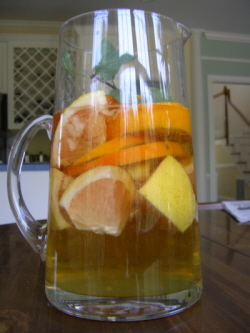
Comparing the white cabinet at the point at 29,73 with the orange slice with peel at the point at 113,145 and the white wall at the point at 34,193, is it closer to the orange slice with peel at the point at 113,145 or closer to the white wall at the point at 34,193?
the white wall at the point at 34,193

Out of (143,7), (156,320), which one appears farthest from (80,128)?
(143,7)

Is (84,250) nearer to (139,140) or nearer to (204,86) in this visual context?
(139,140)

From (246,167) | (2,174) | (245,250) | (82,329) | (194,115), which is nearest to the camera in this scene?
(82,329)

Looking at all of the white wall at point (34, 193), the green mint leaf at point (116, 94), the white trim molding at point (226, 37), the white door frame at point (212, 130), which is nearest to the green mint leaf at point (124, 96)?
the green mint leaf at point (116, 94)

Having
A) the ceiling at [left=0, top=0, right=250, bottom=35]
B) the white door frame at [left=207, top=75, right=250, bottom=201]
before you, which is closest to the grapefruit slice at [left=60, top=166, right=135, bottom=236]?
the ceiling at [left=0, top=0, right=250, bottom=35]

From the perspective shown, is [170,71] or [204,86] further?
[204,86]

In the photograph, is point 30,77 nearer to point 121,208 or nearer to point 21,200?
point 21,200

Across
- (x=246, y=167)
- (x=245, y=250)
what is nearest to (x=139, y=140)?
(x=245, y=250)

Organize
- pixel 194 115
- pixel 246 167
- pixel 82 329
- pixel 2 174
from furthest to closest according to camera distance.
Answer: pixel 246 167, pixel 194 115, pixel 2 174, pixel 82 329
